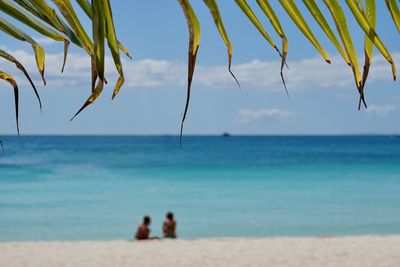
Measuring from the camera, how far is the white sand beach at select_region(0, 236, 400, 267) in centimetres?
873

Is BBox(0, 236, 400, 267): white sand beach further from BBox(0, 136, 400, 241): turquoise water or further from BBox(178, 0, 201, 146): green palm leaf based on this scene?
BBox(178, 0, 201, 146): green palm leaf

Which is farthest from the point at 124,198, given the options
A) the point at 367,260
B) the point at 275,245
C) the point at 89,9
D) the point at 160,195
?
the point at 89,9

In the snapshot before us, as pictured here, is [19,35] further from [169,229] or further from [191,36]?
[169,229]

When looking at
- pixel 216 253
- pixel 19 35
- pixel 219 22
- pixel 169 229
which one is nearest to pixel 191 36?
pixel 219 22

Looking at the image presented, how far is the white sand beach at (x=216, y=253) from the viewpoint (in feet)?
28.6

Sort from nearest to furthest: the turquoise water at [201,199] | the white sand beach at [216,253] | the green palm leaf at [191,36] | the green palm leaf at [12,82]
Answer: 1. the green palm leaf at [191,36]
2. the green palm leaf at [12,82]
3. the white sand beach at [216,253]
4. the turquoise water at [201,199]

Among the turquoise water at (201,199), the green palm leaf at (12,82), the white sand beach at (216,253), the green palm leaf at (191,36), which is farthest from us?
the turquoise water at (201,199)

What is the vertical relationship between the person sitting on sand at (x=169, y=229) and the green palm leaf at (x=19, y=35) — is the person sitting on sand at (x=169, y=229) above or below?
below

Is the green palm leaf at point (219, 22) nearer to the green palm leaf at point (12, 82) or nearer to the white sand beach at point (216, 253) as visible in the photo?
the green palm leaf at point (12, 82)

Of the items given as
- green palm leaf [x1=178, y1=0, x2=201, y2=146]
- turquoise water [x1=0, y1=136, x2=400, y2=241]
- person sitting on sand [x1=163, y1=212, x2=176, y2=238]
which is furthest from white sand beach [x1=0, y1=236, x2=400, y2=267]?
green palm leaf [x1=178, y1=0, x2=201, y2=146]

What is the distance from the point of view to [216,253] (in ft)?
31.2

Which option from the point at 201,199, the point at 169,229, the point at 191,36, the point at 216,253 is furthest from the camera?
the point at 201,199

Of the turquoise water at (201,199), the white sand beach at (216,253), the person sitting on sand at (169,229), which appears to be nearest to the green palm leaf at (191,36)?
the turquoise water at (201,199)

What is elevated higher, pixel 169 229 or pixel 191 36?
pixel 191 36
